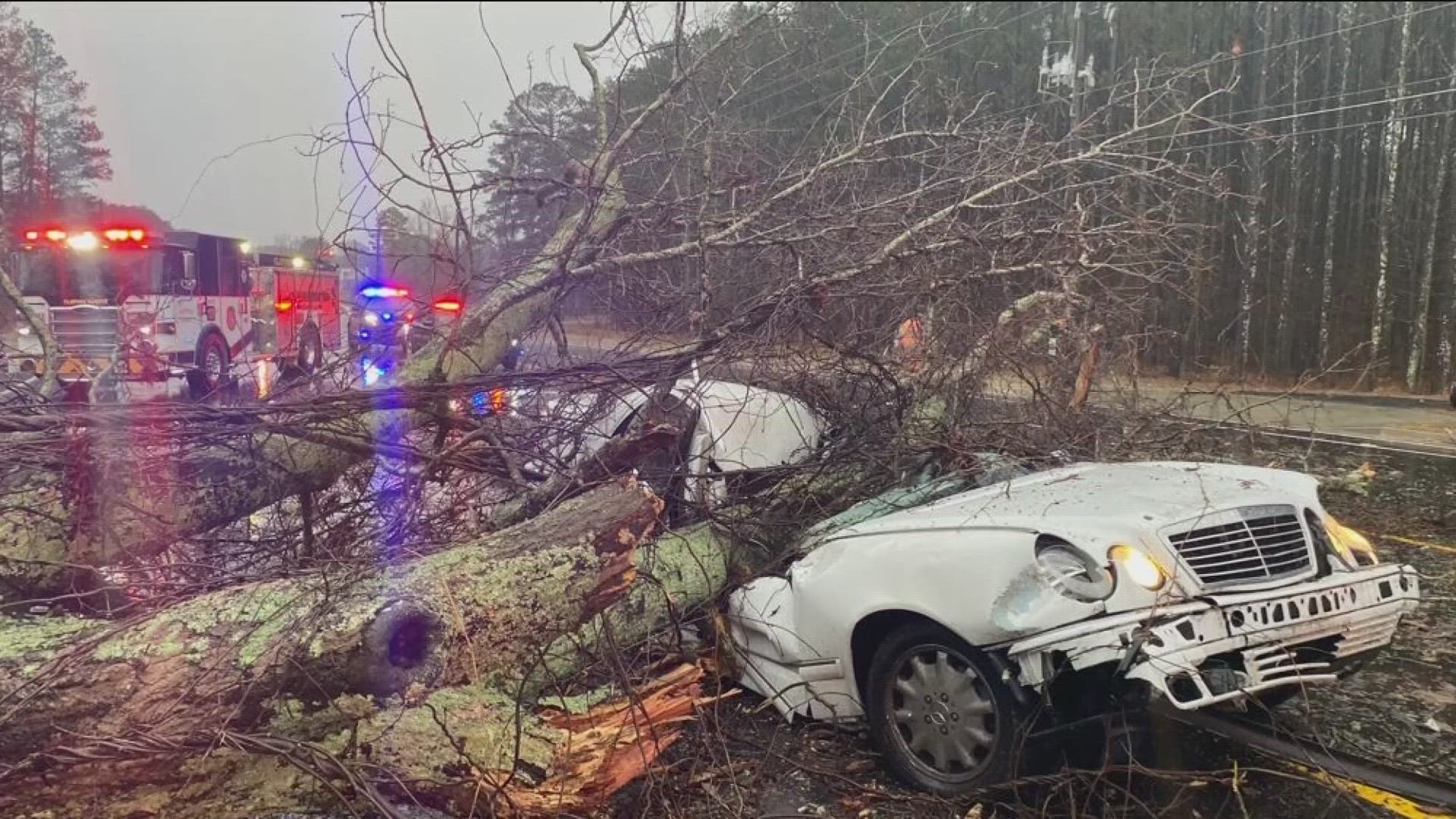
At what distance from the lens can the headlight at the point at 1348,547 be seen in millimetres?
3105

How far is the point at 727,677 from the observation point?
381cm

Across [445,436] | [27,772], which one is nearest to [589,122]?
[445,436]

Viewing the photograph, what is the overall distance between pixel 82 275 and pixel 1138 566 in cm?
1514

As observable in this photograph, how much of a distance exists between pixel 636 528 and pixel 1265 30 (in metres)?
16.1

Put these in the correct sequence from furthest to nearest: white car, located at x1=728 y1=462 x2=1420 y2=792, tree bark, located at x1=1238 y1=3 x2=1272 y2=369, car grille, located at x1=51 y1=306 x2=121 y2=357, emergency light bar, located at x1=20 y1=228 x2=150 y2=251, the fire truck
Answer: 1. emergency light bar, located at x1=20 y1=228 x2=150 y2=251
2. car grille, located at x1=51 y1=306 x2=121 y2=357
3. the fire truck
4. tree bark, located at x1=1238 y1=3 x2=1272 y2=369
5. white car, located at x1=728 y1=462 x2=1420 y2=792

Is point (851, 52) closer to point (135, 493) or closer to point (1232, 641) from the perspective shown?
point (135, 493)

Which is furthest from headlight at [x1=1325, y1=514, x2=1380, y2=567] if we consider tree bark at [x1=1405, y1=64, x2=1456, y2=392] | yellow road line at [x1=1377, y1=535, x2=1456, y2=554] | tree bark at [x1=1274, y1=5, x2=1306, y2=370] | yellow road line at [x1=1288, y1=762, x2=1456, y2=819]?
tree bark at [x1=1274, y1=5, x2=1306, y2=370]

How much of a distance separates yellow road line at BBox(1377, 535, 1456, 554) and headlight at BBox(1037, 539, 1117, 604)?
4535 mm

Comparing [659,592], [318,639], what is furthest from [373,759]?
[659,592]

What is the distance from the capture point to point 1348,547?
3.19 m

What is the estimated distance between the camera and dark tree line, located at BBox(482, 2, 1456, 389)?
6.10 metres

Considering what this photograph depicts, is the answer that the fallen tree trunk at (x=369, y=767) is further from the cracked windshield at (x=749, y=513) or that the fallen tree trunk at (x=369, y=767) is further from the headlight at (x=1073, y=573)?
the headlight at (x=1073, y=573)

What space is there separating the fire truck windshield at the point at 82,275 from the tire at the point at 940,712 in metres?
14.1

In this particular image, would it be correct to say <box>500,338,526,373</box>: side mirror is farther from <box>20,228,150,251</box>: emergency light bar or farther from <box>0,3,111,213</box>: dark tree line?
<box>20,228,150,251</box>: emergency light bar
